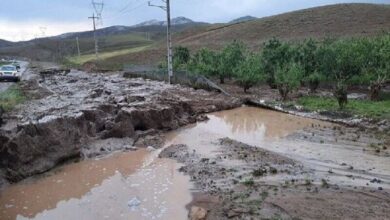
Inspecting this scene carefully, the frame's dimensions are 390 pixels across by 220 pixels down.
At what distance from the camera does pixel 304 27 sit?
79.3 m

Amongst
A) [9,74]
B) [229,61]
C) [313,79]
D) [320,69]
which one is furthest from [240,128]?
[9,74]

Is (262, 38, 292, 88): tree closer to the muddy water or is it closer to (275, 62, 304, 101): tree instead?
(275, 62, 304, 101): tree

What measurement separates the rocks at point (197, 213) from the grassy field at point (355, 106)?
50.7ft

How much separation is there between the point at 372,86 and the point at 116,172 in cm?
2075

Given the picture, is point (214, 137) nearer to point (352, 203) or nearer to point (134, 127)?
point (134, 127)

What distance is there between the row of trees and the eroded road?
8002mm

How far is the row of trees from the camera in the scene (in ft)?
110

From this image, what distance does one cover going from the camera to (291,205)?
12.4 metres

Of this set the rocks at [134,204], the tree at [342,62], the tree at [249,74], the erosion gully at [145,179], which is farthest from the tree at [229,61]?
the rocks at [134,204]

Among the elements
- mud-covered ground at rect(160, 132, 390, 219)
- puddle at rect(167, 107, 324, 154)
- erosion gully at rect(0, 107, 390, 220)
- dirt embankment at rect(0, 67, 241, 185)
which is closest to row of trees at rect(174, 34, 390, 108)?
puddle at rect(167, 107, 324, 154)

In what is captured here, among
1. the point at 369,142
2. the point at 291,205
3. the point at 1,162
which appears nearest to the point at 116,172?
the point at 1,162

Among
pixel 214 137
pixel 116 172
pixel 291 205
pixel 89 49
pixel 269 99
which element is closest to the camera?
pixel 291 205

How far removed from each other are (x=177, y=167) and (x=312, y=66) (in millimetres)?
25226

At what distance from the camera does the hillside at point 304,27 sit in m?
71.9
